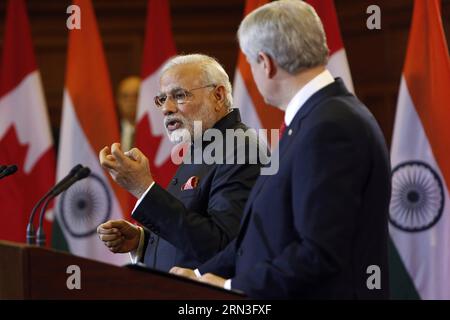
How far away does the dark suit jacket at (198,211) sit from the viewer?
115 inches

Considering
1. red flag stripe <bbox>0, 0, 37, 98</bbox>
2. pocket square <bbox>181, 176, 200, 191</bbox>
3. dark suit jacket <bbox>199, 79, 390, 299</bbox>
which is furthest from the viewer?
red flag stripe <bbox>0, 0, 37, 98</bbox>

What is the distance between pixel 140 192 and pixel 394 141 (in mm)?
3034

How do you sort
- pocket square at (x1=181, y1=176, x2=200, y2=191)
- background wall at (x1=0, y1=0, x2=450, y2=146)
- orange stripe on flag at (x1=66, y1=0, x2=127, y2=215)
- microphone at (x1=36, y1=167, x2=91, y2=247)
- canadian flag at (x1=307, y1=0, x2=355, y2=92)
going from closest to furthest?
microphone at (x1=36, y1=167, x2=91, y2=247)
pocket square at (x1=181, y1=176, x2=200, y2=191)
canadian flag at (x1=307, y1=0, x2=355, y2=92)
orange stripe on flag at (x1=66, y1=0, x2=127, y2=215)
background wall at (x1=0, y1=0, x2=450, y2=146)

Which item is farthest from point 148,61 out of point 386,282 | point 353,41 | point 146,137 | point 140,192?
point 386,282

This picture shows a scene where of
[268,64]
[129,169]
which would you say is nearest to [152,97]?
[129,169]

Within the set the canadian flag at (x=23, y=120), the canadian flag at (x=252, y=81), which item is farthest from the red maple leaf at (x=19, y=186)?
the canadian flag at (x=252, y=81)

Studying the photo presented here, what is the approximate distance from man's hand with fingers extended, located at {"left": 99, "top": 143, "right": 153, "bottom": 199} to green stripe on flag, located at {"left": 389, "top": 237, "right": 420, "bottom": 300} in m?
2.87

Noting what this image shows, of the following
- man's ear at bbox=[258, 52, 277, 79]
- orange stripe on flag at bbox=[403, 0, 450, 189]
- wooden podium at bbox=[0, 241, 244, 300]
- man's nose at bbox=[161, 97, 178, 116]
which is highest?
orange stripe on flag at bbox=[403, 0, 450, 189]

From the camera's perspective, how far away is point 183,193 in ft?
10.6

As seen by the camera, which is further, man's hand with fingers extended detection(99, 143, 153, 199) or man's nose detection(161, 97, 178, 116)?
man's nose detection(161, 97, 178, 116)

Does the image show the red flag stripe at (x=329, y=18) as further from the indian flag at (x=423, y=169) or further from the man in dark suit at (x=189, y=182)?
the man in dark suit at (x=189, y=182)

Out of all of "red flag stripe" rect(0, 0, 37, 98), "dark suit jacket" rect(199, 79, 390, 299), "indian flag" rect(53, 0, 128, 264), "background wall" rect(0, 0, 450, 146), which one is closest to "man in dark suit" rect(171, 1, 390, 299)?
"dark suit jacket" rect(199, 79, 390, 299)

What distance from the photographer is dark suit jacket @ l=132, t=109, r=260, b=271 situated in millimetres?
2912

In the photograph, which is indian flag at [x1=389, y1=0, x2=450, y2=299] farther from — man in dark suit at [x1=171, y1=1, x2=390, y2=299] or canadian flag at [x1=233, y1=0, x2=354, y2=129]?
man in dark suit at [x1=171, y1=1, x2=390, y2=299]
